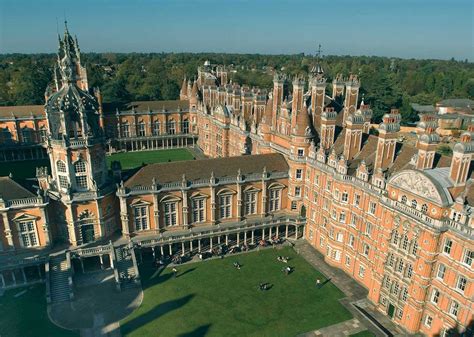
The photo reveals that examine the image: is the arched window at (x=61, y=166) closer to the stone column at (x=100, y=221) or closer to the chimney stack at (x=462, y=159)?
the stone column at (x=100, y=221)

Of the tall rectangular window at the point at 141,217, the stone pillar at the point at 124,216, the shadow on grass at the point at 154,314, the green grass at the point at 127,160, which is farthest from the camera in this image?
the green grass at the point at 127,160

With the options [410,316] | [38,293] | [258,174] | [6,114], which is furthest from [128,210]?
[6,114]

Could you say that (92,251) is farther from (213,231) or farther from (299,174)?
(299,174)

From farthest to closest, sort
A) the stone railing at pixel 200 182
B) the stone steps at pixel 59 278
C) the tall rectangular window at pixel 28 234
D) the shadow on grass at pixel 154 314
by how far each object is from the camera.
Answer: the stone railing at pixel 200 182 < the tall rectangular window at pixel 28 234 < the stone steps at pixel 59 278 < the shadow on grass at pixel 154 314

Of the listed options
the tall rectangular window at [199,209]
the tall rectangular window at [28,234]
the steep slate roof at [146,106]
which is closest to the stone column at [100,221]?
the tall rectangular window at [28,234]

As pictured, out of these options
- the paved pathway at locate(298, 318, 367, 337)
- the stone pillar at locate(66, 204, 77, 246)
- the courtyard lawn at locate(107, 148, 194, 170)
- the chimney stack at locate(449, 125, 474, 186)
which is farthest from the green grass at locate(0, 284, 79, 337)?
the courtyard lawn at locate(107, 148, 194, 170)

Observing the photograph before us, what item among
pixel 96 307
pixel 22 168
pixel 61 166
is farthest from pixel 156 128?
pixel 96 307

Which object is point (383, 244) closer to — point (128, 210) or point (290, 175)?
point (290, 175)

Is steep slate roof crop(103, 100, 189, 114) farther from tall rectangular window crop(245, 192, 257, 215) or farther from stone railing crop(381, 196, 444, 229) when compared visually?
stone railing crop(381, 196, 444, 229)
